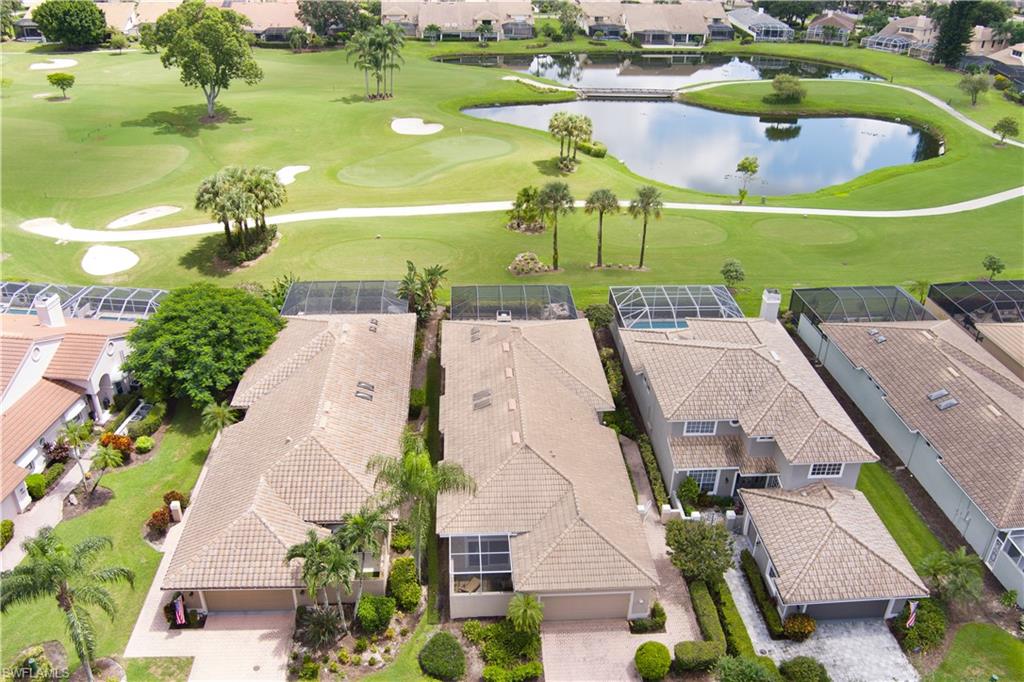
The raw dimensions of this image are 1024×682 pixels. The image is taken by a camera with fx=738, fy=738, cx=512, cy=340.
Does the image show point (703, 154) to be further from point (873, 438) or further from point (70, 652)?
point (70, 652)

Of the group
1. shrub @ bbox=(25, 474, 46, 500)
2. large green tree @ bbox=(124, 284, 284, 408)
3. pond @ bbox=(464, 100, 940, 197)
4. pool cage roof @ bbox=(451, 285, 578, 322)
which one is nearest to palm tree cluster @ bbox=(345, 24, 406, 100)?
pond @ bbox=(464, 100, 940, 197)

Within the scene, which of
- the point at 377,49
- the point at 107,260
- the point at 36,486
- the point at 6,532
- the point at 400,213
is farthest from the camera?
the point at 377,49

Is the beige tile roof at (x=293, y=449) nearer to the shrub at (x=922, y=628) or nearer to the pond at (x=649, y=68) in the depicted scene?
the shrub at (x=922, y=628)

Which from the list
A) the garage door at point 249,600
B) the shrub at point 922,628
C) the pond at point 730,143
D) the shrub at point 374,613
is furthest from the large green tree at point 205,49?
the shrub at point 922,628

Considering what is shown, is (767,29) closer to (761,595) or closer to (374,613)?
(761,595)

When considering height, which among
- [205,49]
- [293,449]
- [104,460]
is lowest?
[104,460]

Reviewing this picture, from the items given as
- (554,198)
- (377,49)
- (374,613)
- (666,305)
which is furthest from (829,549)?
(377,49)
